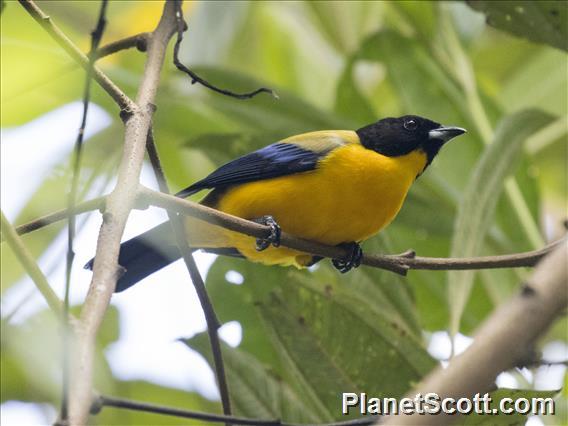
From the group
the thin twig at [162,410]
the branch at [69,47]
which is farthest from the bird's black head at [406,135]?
the thin twig at [162,410]

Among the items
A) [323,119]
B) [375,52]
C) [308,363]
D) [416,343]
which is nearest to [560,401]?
[416,343]

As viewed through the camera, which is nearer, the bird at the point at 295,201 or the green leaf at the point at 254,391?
the green leaf at the point at 254,391

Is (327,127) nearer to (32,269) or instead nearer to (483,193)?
(483,193)

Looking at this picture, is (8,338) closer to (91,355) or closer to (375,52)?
(91,355)

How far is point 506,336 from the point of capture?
80 centimetres

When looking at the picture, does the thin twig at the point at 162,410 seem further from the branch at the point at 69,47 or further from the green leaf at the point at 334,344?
the green leaf at the point at 334,344

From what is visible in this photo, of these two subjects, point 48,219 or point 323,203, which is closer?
point 48,219

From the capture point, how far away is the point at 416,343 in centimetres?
271

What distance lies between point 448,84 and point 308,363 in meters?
1.76

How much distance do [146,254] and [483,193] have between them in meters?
1.17

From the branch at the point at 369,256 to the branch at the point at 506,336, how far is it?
0.75 m

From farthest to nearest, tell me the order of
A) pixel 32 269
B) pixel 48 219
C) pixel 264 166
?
pixel 264 166 < pixel 48 219 < pixel 32 269

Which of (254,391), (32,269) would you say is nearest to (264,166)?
(254,391)

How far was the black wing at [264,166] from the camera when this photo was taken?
3.20m
